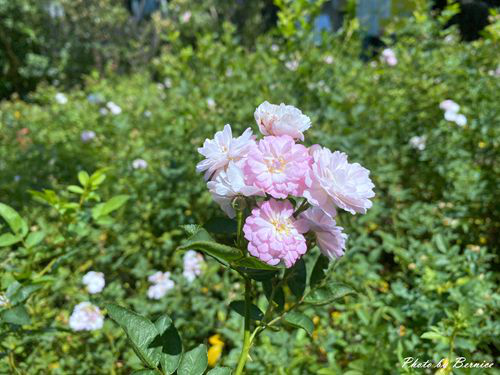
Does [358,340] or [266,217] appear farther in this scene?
[358,340]

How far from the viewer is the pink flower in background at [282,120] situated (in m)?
0.72

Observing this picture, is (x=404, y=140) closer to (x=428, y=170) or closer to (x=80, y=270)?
(x=428, y=170)

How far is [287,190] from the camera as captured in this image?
2.13ft

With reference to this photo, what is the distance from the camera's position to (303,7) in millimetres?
2416

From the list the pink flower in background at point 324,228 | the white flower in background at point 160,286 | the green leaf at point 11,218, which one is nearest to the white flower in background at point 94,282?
the white flower in background at point 160,286

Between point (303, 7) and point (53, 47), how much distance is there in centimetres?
767

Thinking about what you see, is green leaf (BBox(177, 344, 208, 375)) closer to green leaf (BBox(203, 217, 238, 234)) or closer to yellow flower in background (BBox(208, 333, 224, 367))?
green leaf (BBox(203, 217, 238, 234))

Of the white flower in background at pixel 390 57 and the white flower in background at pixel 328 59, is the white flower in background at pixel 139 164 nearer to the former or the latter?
the white flower in background at pixel 328 59

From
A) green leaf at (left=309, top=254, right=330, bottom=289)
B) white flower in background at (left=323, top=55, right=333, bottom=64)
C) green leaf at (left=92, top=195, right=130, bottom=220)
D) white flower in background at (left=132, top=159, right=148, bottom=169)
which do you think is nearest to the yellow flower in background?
green leaf at (left=92, top=195, right=130, bottom=220)

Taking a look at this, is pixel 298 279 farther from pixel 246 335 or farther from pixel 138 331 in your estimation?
pixel 138 331

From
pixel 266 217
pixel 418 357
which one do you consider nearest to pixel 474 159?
pixel 418 357

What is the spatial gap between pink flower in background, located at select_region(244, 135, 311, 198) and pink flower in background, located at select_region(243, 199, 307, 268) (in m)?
0.03

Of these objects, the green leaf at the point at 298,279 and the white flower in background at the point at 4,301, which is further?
the white flower in background at the point at 4,301

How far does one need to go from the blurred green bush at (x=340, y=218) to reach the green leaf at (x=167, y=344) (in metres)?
0.49
